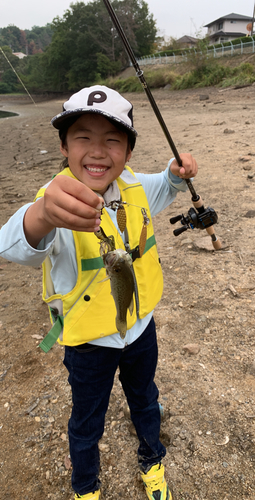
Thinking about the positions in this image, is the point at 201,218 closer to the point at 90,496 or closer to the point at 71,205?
the point at 71,205

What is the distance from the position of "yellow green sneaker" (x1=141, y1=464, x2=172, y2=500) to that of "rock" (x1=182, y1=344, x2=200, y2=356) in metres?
1.07

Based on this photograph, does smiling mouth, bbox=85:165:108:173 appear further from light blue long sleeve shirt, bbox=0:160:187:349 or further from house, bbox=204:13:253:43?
house, bbox=204:13:253:43

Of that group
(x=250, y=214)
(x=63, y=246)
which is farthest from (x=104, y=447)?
(x=250, y=214)

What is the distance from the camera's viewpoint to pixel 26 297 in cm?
414

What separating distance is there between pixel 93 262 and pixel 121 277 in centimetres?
48

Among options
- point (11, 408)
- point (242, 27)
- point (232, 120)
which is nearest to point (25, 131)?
point (232, 120)

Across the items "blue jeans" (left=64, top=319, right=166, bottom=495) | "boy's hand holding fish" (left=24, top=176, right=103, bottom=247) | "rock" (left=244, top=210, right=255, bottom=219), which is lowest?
"rock" (left=244, top=210, right=255, bottom=219)

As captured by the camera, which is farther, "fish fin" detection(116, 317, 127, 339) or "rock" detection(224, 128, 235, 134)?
"rock" detection(224, 128, 235, 134)

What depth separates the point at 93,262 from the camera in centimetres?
161

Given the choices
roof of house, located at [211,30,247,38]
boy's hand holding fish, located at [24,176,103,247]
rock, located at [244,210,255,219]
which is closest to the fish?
boy's hand holding fish, located at [24,176,103,247]

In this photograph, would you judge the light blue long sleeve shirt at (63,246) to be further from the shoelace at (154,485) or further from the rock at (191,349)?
the rock at (191,349)

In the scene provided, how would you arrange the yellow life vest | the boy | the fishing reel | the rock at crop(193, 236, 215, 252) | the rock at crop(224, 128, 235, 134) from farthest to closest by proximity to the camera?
the rock at crop(224, 128, 235, 134)
the rock at crop(193, 236, 215, 252)
the fishing reel
the yellow life vest
the boy

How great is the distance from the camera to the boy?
1273mm

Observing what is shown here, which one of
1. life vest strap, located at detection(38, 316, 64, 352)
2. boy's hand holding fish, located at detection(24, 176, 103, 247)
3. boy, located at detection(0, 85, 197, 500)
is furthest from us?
life vest strap, located at detection(38, 316, 64, 352)
